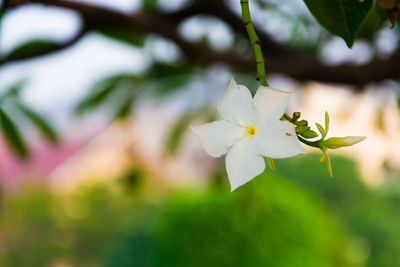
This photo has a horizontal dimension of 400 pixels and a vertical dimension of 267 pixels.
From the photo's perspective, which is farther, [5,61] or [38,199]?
[38,199]

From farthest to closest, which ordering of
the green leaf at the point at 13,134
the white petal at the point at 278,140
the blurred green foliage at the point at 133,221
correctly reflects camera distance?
the blurred green foliage at the point at 133,221 < the green leaf at the point at 13,134 < the white petal at the point at 278,140

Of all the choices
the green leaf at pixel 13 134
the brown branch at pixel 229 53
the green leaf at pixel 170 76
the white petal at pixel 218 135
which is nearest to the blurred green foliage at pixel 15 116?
the green leaf at pixel 13 134

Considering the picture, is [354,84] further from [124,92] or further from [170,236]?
[170,236]

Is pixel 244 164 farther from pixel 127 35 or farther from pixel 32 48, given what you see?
pixel 127 35

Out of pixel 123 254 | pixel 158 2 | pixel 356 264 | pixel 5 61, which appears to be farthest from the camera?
pixel 123 254

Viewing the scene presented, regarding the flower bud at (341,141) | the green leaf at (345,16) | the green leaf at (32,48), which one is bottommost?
the green leaf at (32,48)

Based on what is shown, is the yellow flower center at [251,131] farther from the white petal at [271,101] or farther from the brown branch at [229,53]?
the brown branch at [229,53]

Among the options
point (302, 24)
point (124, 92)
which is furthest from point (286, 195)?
point (124, 92)

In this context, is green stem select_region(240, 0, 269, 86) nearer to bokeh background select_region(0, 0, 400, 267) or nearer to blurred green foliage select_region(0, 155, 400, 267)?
bokeh background select_region(0, 0, 400, 267)
